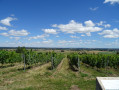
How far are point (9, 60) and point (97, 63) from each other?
18545 mm

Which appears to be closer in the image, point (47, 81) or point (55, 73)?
point (47, 81)

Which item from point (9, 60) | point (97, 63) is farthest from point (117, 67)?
point (9, 60)

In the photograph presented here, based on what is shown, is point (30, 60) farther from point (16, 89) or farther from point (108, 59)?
point (108, 59)

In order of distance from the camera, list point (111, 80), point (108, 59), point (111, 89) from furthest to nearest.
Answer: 1. point (108, 59)
2. point (111, 80)
3. point (111, 89)

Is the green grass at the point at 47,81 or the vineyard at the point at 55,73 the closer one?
the green grass at the point at 47,81

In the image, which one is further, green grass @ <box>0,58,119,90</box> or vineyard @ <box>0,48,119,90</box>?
vineyard @ <box>0,48,119,90</box>

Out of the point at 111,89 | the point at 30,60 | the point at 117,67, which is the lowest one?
the point at 117,67

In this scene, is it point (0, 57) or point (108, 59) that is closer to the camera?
point (108, 59)

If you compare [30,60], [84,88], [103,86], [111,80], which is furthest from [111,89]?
[30,60]

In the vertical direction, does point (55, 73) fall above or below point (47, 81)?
below

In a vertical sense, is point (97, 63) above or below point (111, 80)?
below

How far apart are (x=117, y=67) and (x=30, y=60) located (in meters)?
16.4

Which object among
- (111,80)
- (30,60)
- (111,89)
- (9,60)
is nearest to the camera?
(111,89)

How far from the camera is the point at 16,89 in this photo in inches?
290
